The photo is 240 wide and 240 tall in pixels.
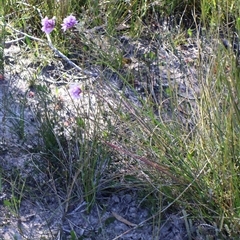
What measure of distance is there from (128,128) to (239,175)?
57cm

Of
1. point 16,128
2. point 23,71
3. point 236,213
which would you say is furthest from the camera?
point 23,71

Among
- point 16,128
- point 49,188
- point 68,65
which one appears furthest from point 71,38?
point 49,188

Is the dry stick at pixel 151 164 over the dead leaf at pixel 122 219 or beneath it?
over

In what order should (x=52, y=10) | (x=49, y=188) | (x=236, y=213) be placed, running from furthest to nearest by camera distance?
(x=52, y=10), (x=49, y=188), (x=236, y=213)

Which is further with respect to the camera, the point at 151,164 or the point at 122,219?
the point at 122,219

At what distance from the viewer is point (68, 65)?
132 inches

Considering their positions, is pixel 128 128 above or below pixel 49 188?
above

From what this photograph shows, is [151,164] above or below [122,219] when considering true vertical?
above

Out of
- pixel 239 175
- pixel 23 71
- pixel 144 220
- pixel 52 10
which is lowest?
pixel 144 220

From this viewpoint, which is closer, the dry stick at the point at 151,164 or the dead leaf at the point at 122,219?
the dry stick at the point at 151,164

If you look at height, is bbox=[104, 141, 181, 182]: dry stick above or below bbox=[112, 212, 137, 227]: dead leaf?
above

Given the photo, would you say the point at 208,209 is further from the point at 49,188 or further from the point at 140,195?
the point at 49,188

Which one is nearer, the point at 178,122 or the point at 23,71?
the point at 178,122

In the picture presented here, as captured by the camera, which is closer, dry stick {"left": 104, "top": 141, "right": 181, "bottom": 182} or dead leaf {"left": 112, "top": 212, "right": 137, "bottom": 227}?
dry stick {"left": 104, "top": 141, "right": 181, "bottom": 182}
